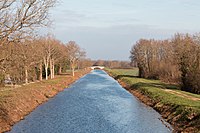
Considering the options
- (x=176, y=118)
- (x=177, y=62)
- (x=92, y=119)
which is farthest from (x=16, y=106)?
(x=177, y=62)

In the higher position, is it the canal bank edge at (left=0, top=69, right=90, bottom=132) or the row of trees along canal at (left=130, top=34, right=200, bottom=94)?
the row of trees along canal at (left=130, top=34, right=200, bottom=94)

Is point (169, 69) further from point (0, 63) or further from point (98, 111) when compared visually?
point (0, 63)

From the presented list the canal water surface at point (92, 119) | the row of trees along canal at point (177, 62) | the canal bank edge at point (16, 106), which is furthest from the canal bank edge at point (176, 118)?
the canal bank edge at point (16, 106)

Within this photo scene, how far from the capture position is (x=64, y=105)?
98.5 ft

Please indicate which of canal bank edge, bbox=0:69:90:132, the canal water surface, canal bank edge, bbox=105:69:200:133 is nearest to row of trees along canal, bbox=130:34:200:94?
canal bank edge, bbox=105:69:200:133

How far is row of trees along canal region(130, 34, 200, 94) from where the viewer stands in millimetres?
36547

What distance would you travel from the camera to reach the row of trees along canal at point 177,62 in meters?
36.5

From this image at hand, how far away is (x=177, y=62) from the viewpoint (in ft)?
140

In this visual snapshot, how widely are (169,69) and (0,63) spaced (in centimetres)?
4621

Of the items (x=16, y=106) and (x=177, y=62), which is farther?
(x=177, y=62)

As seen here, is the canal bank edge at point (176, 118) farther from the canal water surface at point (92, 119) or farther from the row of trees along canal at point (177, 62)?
the row of trees along canal at point (177, 62)

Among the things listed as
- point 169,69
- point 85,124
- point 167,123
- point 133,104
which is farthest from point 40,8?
point 169,69

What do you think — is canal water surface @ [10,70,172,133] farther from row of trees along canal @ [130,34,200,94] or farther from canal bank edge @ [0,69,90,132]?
row of trees along canal @ [130,34,200,94]

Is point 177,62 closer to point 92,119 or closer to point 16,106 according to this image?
point 92,119
